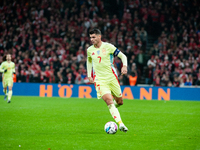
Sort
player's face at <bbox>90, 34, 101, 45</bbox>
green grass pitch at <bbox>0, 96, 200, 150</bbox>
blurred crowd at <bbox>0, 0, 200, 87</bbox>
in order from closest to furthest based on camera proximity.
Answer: green grass pitch at <bbox>0, 96, 200, 150</bbox> → player's face at <bbox>90, 34, 101, 45</bbox> → blurred crowd at <bbox>0, 0, 200, 87</bbox>

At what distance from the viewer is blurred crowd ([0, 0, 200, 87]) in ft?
65.8

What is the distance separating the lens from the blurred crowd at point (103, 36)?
20047mm

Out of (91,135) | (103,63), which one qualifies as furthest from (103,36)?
(91,135)

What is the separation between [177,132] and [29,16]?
2135 centimetres

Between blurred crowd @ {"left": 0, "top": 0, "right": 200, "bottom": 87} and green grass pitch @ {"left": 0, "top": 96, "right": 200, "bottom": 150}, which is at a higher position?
blurred crowd @ {"left": 0, "top": 0, "right": 200, "bottom": 87}

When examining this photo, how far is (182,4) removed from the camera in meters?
24.2

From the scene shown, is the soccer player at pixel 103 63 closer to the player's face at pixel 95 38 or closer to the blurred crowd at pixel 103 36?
the player's face at pixel 95 38

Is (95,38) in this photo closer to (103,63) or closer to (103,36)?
(103,63)

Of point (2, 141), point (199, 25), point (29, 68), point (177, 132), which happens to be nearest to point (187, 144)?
point (177, 132)

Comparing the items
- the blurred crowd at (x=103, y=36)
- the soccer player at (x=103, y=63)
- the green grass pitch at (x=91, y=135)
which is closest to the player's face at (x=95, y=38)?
the soccer player at (x=103, y=63)

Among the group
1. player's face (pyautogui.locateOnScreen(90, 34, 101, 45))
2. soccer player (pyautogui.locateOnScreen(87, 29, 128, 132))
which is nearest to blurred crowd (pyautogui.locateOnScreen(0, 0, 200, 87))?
soccer player (pyautogui.locateOnScreen(87, 29, 128, 132))

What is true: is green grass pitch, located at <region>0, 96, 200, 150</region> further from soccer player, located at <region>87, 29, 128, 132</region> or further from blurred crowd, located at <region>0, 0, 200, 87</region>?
blurred crowd, located at <region>0, 0, 200, 87</region>

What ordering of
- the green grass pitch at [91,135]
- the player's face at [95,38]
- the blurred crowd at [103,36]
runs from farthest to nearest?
1. the blurred crowd at [103,36]
2. the player's face at [95,38]
3. the green grass pitch at [91,135]

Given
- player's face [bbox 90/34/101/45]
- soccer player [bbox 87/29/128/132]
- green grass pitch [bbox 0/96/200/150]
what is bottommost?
green grass pitch [bbox 0/96/200/150]
